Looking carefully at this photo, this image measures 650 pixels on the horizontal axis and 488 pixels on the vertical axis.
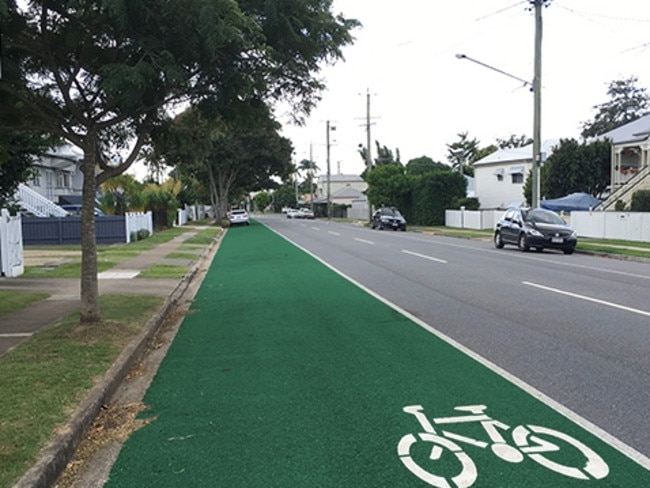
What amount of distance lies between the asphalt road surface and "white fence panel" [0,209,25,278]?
800 cm

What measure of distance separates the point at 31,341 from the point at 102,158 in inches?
122

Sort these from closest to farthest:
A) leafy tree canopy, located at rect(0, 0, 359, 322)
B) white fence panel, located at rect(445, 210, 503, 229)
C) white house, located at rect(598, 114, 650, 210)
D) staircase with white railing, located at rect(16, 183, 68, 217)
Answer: leafy tree canopy, located at rect(0, 0, 359, 322) < staircase with white railing, located at rect(16, 183, 68, 217) < white house, located at rect(598, 114, 650, 210) < white fence panel, located at rect(445, 210, 503, 229)

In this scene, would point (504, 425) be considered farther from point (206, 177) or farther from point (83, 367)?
point (206, 177)

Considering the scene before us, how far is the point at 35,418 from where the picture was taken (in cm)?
486

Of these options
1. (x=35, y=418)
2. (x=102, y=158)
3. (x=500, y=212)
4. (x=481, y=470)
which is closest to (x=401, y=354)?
(x=481, y=470)

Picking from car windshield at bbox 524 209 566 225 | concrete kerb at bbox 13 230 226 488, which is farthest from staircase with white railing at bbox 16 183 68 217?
concrete kerb at bbox 13 230 226 488

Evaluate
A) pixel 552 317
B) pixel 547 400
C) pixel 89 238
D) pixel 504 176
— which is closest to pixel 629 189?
pixel 504 176

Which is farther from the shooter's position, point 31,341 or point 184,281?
point 184,281

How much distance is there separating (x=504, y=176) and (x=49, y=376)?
50.2 metres

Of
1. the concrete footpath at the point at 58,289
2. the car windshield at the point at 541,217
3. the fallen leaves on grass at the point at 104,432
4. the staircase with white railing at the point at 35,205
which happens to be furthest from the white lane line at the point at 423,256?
the staircase with white railing at the point at 35,205

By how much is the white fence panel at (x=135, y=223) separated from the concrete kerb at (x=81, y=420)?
67.0 ft

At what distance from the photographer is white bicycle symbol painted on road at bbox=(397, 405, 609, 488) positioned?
403 centimetres

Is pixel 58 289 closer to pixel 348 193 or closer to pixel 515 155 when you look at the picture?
pixel 515 155

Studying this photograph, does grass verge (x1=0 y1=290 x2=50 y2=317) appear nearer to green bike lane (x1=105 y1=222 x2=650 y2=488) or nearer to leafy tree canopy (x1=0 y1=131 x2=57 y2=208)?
green bike lane (x1=105 y1=222 x2=650 y2=488)
